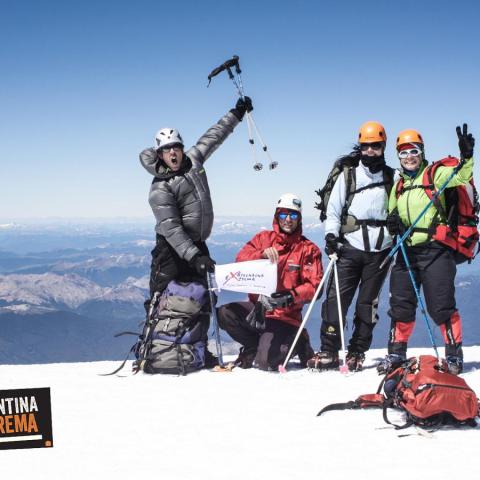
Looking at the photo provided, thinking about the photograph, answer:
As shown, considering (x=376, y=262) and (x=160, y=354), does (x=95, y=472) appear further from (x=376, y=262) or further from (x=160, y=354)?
(x=376, y=262)

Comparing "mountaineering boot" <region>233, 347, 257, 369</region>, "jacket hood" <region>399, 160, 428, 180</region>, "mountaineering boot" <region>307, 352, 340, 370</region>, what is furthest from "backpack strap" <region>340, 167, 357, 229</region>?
"mountaineering boot" <region>233, 347, 257, 369</region>

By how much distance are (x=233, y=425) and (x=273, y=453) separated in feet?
2.94

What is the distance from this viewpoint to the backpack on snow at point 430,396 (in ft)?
15.7

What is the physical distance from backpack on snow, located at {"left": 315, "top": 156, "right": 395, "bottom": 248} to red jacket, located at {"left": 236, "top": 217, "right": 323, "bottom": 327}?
57 cm

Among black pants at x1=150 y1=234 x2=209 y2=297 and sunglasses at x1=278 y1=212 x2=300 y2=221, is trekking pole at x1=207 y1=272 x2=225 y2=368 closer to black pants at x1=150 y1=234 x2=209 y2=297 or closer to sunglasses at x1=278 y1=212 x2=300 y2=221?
black pants at x1=150 y1=234 x2=209 y2=297

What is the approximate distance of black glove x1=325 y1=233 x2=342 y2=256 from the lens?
7.43 m

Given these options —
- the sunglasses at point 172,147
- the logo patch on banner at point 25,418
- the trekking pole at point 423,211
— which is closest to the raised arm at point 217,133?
the sunglasses at point 172,147

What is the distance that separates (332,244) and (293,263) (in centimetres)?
72

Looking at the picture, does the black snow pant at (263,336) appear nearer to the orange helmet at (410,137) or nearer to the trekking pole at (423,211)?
the trekking pole at (423,211)

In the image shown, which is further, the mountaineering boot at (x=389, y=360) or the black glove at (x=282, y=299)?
the black glove at (x=282, y=299)

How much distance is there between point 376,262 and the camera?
7438 mm

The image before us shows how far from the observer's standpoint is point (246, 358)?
26.9ft

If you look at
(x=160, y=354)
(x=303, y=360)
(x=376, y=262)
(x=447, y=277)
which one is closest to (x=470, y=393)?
(x=447, y=277)

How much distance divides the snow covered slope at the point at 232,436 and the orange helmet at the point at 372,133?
11.3 feet
